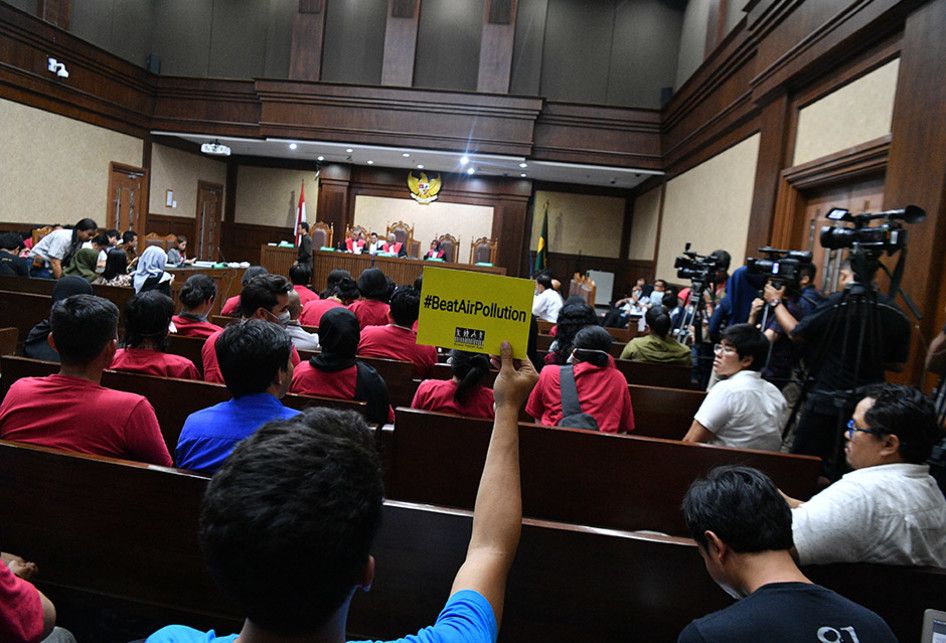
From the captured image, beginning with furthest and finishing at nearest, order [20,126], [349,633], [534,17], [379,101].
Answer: [534,17] → [379,101] → [20,126] → [349,633]

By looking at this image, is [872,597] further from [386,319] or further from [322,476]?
[386,319]

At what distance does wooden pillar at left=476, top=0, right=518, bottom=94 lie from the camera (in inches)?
429

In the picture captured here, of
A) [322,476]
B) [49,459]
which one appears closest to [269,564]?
[322,476]

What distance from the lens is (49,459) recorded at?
1.50 meters

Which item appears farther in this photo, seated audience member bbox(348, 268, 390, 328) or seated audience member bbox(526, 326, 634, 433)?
seated audience member bbox(348, 268, 390, 328)

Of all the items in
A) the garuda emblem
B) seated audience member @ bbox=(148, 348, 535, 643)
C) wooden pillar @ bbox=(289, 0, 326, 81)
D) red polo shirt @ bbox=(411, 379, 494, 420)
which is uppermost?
wooden pillar @ bbox=(289, 0, 326, 81)

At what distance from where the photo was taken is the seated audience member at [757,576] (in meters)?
1.03

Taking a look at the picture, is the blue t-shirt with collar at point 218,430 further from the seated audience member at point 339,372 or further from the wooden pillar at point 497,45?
the wooden pillar at point 497,45

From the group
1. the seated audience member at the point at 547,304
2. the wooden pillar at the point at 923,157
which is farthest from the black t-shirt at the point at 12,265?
the wooden pillar at the point at 923,157

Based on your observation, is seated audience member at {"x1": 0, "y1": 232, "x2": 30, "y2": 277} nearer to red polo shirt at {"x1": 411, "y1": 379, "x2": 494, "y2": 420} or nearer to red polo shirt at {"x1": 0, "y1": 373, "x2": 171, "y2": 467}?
red polo shirt at {"x1": 0, "y1": 373, "x2": 171, "y2": 467}

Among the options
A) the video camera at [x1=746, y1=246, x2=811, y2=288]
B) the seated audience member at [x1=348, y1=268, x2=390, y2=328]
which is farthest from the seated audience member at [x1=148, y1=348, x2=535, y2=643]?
the seated audience member at [x1=348, y1=268, x2=390, y2=328]

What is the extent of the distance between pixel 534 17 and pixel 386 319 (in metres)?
8.49

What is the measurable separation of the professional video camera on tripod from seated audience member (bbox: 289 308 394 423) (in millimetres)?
1928

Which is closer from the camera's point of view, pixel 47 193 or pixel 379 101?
pixel 47 193
